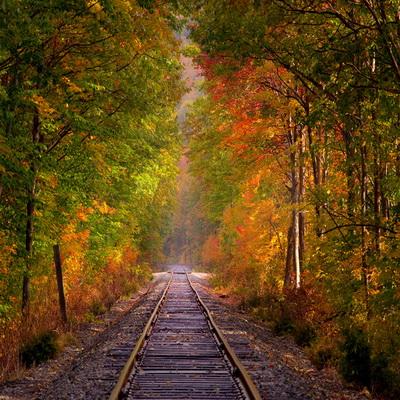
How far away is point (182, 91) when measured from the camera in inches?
784

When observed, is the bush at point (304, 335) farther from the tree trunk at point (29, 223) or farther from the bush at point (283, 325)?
the tree trunk at point (29, 223)

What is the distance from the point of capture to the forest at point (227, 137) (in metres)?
8.59

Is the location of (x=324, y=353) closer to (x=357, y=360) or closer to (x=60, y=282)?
(x=357, y=360)

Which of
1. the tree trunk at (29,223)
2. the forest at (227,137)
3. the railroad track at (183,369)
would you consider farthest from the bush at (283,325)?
the tree trunk at (29,223)

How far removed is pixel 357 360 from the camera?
9.12 meters

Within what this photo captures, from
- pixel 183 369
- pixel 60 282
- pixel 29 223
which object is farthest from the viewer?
pixel 60 282

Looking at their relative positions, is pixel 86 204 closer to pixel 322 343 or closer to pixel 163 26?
pixel 163 26

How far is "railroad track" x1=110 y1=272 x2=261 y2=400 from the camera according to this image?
7.18 meters

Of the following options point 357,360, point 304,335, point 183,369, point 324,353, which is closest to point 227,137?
point 304,335

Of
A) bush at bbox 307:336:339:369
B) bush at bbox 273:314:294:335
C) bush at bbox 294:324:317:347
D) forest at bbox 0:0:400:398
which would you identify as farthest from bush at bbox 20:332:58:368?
bush at bbox 273:314:294:335

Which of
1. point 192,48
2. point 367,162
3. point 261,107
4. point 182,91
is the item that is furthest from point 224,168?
point 367,162

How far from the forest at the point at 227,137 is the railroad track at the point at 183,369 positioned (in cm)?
238

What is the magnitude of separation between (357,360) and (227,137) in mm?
10400

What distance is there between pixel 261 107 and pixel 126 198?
722 centimetres
